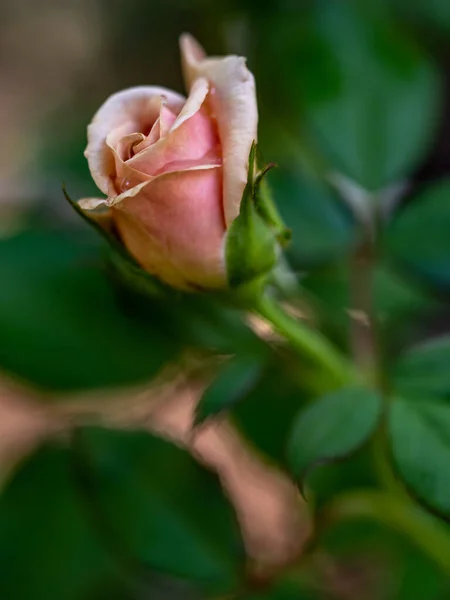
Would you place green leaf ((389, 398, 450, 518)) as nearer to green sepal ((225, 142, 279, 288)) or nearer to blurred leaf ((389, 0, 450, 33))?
green sepal ((225, 142, 279, 288))

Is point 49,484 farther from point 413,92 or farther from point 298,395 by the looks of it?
point 413,92

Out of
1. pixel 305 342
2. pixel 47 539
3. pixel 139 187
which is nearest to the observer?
pixel 139 187

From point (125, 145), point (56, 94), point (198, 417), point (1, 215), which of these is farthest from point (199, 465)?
point (56, 94)

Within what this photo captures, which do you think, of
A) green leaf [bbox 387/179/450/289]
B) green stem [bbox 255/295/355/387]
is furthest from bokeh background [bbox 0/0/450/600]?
green stem [bbox 255/295/355/387]

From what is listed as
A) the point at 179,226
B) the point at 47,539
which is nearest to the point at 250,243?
the point at 179,226

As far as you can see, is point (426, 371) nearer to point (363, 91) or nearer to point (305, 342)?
point (305, 342)

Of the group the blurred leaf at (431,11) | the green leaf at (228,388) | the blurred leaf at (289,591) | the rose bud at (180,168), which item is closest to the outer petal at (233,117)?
the rose bud at (180,168)

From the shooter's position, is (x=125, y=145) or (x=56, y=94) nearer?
(x=125, y=145)

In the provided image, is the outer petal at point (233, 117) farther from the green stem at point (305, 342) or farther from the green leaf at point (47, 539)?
the green leaf at point (47, 539)
